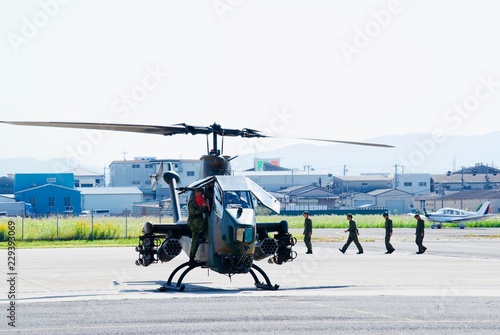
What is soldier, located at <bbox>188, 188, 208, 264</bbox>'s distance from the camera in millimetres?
17609

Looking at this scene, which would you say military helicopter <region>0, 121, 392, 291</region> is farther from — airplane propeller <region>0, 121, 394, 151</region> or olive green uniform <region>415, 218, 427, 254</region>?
olive green uniform <region>415, 218, 427, 254</region>

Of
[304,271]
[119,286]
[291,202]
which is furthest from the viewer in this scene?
[291,202]

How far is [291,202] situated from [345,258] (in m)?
94.0

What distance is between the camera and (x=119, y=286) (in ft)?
62.1

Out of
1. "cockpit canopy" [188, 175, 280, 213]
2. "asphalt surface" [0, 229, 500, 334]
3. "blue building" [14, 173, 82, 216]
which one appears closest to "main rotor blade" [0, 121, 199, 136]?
"cockpit canopy" [188, 175, 280, 213]

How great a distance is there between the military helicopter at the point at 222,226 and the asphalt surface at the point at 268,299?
2.58 ft

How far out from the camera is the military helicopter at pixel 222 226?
16469mm

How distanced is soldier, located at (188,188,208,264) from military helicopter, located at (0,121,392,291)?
0.13 metres

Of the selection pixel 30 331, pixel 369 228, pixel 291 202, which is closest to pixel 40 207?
pixel 291 202

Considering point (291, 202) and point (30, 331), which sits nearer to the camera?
point (30, 331)

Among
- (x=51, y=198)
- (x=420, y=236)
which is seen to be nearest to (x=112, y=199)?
(x=51, y=198)

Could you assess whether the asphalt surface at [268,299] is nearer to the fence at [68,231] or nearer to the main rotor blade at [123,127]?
the main rotor blade at [123,127]

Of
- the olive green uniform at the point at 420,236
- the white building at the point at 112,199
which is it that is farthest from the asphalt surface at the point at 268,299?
the white building at the point at 112,199

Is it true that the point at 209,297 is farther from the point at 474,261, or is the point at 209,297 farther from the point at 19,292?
the point at 474,261
